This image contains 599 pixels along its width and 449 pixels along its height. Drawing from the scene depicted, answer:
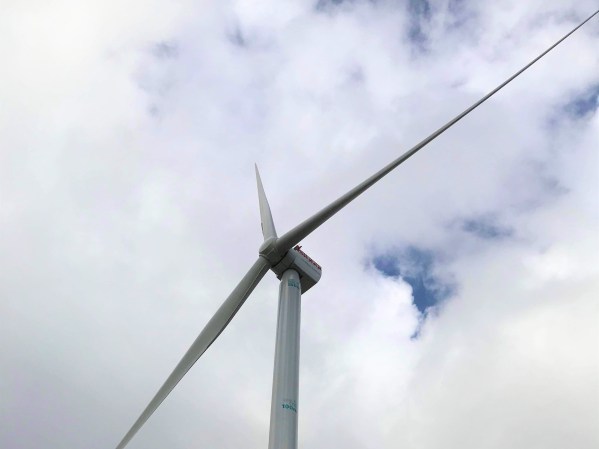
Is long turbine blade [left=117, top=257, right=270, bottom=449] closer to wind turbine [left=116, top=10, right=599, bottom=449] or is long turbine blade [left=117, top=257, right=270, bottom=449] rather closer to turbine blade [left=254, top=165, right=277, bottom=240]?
wind turbine [left=116, top=10, right=599, bottom=449]

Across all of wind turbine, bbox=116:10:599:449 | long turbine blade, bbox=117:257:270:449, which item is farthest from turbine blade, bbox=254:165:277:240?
long turbine blade, bbox=117:257:270:449

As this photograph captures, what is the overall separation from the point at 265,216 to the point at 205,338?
822 cm

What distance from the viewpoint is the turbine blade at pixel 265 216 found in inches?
1104

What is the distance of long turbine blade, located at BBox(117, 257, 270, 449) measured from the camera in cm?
2480

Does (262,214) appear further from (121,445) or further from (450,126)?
(121,445)

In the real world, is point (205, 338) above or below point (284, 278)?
below

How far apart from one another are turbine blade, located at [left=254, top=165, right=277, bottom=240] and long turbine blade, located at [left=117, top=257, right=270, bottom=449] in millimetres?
2702

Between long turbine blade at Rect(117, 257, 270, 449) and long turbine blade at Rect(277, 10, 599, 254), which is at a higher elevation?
long turbine blade at Rect(277, 10, 599, 254)

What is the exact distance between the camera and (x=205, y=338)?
25266mm

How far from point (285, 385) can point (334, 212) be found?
906 centimetres

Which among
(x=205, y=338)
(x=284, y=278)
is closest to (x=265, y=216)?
(x=284, y=278)

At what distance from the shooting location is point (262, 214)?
3130 cm

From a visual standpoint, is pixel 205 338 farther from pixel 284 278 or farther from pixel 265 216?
pixel 265 216

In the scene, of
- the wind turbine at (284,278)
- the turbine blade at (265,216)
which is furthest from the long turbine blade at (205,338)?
the turbine blade at (265,216)
